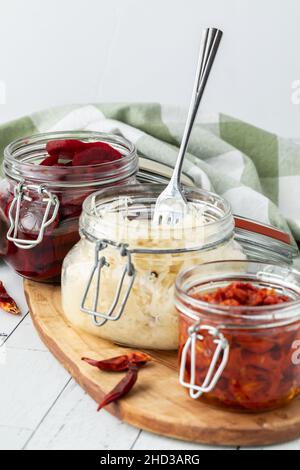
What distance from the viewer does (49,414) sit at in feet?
5.20

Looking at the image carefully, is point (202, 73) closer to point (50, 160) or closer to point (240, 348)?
point (50, 160)

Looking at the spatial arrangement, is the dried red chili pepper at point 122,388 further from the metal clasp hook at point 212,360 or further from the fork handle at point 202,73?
the fork handle at point 202,73

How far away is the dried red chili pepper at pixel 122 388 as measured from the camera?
156 centimetres

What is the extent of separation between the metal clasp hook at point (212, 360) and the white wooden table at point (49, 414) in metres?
0.10

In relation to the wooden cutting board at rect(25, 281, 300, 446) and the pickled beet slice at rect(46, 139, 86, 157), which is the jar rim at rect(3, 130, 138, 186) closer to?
the pickled beet slice at rect(46, 139, 86, 157)

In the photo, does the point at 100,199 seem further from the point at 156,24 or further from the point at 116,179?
the point at 156,24

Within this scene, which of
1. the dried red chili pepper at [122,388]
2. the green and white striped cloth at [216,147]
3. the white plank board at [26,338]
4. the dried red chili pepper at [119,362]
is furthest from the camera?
the green and white striped cloth at [216,147]

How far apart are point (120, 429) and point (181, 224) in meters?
0.45

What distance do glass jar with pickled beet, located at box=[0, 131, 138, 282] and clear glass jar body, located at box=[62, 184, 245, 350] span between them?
0.19m

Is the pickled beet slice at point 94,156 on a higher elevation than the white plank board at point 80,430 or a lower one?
higher

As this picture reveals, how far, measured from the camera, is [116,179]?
2029 mm

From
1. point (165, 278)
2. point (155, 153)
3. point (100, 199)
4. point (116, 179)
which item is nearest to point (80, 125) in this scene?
point (155, 153)

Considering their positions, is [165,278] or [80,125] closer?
[165,278]

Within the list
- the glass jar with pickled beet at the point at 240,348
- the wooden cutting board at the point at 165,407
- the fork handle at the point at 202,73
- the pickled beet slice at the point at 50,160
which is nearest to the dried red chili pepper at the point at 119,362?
the wooden cutting board at the point at 165,407
